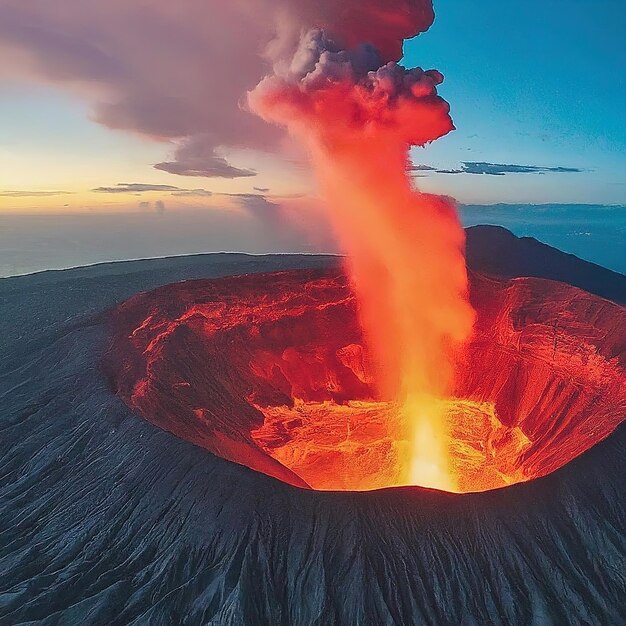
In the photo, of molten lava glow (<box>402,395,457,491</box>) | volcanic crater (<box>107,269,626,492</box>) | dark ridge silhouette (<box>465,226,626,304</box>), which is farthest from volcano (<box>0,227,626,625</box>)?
molten lava glow (<box>402,395,457,491</box>)

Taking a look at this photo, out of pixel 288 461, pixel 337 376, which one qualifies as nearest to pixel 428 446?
pixel 337 376

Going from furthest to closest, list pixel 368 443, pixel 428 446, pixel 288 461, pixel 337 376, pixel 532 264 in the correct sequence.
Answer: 1. pixel 532 264
2. pixel 337 376
3. pixel 368 443
4. pixel 428 446
5. pixel 288 461

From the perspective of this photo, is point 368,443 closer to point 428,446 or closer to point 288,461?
point 428,446

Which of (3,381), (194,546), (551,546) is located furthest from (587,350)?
(3,381)

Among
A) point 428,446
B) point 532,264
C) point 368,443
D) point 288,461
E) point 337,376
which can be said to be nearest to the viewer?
point 288,461

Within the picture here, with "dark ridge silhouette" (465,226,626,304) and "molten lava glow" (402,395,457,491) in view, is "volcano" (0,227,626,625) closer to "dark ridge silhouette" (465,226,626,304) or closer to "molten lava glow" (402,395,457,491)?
A: "dark ridge silhouette" (465,226,626,304)

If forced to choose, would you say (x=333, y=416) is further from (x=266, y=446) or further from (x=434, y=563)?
(x=434, y=563)
